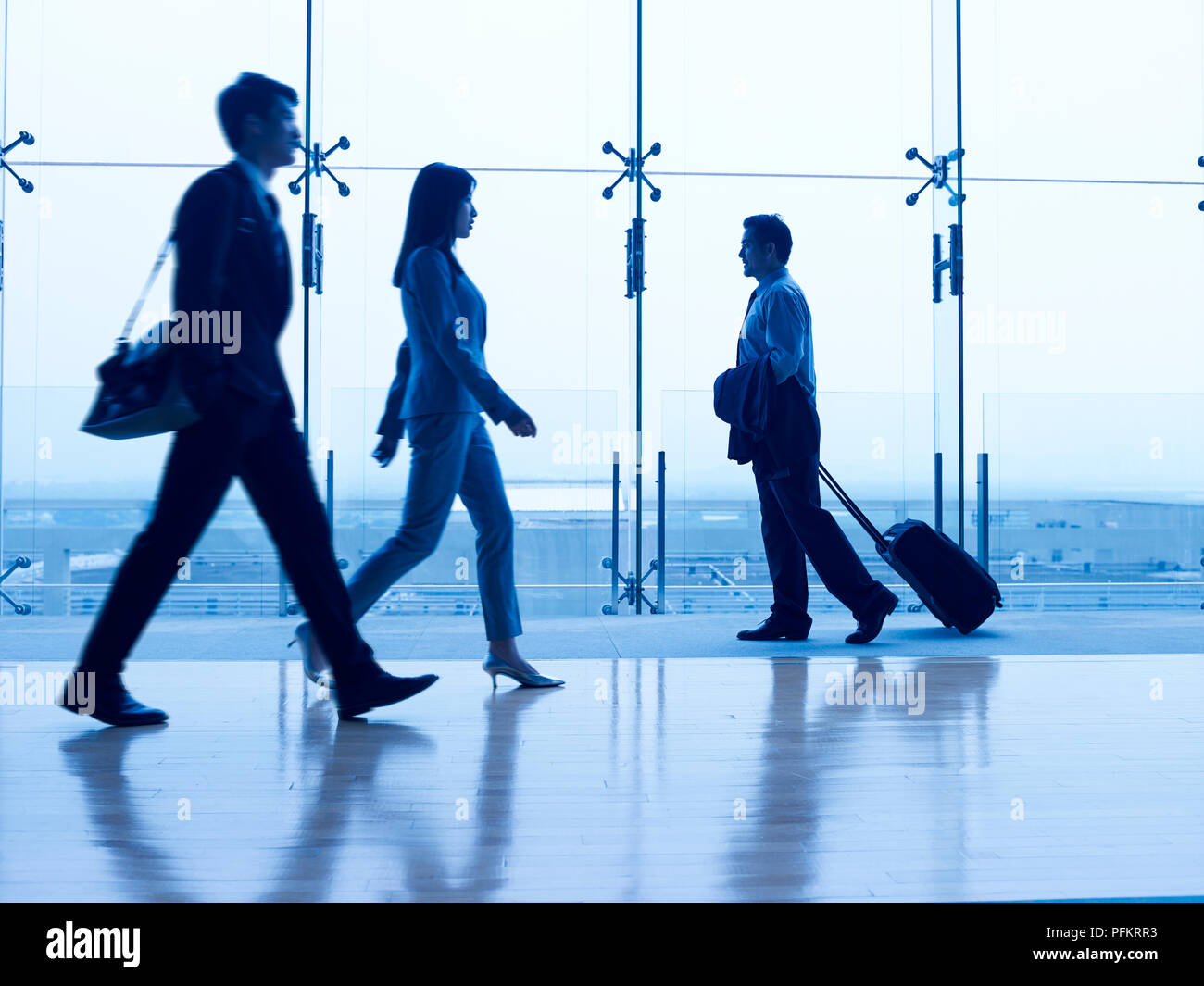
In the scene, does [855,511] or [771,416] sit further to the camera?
[855,511]

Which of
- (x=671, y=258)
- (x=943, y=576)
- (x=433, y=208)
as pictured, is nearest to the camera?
(x=433, y=208)

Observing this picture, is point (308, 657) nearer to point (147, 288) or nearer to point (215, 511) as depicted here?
point (215, 511)

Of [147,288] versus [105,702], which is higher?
[147,288]

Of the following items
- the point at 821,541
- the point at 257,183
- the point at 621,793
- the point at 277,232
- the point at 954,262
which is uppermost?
the point at 954,262

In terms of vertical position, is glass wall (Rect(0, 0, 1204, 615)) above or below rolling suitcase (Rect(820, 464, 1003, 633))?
above

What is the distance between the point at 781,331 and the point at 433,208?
4.54 ft

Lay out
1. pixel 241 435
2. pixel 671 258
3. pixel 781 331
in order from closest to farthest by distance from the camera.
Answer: pixel 241 435
pixel 781 331
pixel 671 258

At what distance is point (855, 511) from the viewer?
4117mm

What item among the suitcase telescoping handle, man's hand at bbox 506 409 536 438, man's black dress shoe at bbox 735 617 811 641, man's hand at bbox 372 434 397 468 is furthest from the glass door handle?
man's hand at bbox 372 434 397 468

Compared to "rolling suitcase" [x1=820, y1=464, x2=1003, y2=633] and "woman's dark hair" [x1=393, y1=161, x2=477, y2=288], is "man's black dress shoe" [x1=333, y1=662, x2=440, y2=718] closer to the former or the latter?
"woman's dark hair" [x1=393, y1=161, x2=477, y2=288]

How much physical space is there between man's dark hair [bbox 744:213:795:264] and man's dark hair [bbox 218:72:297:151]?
187cm

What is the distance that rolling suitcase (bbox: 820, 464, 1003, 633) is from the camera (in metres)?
3.95

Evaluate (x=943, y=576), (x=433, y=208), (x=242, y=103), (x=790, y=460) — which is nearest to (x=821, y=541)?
(x=790, y=460)

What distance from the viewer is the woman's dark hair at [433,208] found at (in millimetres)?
2730
